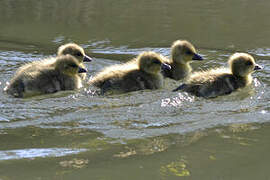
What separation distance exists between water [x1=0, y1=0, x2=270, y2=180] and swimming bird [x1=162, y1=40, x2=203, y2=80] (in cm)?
13

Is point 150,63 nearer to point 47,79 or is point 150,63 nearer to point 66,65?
point 66,65

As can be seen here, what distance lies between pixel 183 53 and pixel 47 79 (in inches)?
54.6

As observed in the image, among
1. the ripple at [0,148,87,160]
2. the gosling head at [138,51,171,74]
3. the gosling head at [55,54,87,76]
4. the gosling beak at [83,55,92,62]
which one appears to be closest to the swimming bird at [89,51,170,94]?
the gosling head at [138,51,171,74]

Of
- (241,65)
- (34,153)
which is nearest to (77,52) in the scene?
(241,65)

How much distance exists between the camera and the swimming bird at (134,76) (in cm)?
428

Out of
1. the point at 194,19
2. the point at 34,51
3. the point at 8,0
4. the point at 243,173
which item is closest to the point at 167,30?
the point at 194,19

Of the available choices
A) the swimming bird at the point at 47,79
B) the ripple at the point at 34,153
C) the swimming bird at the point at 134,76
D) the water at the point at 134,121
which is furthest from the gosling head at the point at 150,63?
the ripple at the point at 34,153

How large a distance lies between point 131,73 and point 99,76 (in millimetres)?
273

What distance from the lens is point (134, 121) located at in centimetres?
358

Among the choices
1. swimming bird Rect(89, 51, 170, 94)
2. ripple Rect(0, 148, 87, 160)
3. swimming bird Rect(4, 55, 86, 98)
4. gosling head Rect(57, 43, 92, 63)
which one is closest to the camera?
ripple Rect(0, 148, 87, 160)

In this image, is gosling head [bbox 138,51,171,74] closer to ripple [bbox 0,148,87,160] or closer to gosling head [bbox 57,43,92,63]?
gosling head [bbox 57,43,92,63]

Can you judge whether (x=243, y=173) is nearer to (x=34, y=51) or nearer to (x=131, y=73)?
(x=131, y=73)

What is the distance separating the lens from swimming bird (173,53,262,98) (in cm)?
425

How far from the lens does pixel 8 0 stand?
843cm
